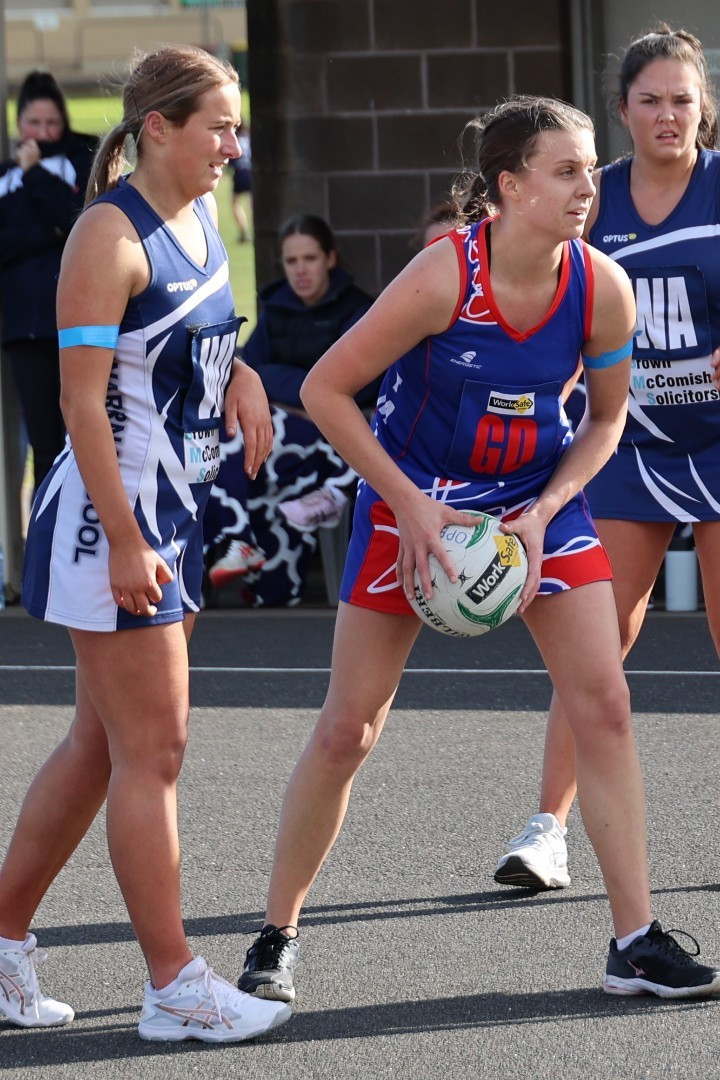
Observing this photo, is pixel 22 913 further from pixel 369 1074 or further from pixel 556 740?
pixel 556 740

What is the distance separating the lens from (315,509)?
855 centimetres

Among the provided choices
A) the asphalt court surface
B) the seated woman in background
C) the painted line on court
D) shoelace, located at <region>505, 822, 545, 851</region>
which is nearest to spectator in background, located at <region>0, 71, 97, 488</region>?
the seated woman in background

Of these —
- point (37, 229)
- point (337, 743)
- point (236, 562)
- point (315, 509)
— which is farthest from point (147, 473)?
point (37, 229)

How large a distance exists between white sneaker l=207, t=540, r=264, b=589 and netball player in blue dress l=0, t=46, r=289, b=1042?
499 centimetres

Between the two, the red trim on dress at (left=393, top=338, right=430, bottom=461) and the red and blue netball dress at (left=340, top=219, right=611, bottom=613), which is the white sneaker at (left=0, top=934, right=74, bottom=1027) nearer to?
the red and blue netball dress at (left=340, top=219, right=611, bottom=613)

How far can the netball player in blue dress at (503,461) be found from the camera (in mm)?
3732

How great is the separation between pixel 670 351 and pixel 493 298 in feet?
3.36

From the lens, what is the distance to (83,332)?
3.38 meters

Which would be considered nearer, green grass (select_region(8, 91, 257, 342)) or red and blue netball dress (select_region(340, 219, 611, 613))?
red and blue netball dress (select_region(340, 219, 611, 613))

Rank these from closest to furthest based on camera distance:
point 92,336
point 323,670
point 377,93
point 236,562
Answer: point 92,336
point 323,670
point 236,562
point 377,93

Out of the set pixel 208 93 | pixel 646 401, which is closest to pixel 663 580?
pixel 646 401

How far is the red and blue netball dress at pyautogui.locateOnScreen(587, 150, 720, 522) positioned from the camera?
4570mm

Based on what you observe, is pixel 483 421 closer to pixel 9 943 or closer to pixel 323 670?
pixel 9 943

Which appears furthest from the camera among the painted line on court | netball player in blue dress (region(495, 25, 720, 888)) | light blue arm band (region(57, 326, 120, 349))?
the painted line on court
